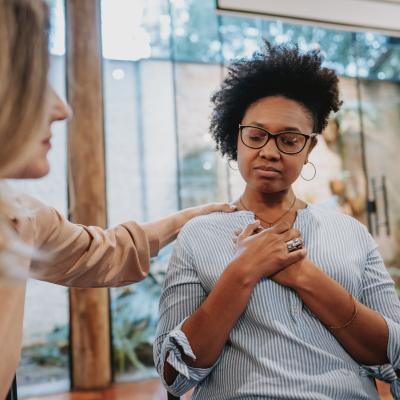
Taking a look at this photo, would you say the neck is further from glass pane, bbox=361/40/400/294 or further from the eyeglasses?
glass pane, bbox=361/40/400/294

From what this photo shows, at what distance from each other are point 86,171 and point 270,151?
8.33ft

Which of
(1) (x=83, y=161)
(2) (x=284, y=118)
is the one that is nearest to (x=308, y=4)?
(1) (x=83, y=161)

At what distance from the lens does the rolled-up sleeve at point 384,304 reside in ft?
3.66

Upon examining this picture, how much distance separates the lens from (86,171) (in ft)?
11.7


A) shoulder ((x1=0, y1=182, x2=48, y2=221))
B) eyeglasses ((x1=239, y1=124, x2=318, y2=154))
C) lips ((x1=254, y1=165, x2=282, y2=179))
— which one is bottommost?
shoulder ((x1=0, y1=182, x2=48, y2=221))

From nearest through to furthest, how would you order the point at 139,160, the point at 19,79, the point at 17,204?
1. the point at 19,79
2. the point at 17,204
3. the point at 139,160

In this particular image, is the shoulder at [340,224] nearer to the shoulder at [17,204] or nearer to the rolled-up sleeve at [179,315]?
the rolled-up sleeve at [179,315]

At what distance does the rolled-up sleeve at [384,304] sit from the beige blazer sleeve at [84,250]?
1.98ft

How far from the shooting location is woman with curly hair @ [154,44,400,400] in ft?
3.51

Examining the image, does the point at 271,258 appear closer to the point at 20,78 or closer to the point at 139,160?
the point at 20,78

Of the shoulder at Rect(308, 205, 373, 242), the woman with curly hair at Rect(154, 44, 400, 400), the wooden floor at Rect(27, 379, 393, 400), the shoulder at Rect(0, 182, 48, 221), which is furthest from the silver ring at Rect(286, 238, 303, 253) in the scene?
the wooden floor at Rect(27, 379, 393, 400)

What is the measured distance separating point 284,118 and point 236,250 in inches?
15.9

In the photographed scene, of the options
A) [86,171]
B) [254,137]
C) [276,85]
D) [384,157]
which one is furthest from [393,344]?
[384,157]

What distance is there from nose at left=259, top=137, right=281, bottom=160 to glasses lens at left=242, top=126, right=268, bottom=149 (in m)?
0.02
